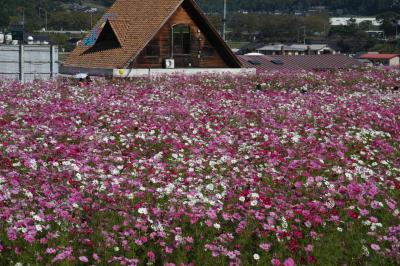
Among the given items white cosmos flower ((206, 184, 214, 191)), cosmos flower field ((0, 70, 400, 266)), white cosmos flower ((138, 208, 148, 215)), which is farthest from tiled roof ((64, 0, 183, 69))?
white cosmos flower ((138, 208, 148, 215))

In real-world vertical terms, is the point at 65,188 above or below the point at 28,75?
below

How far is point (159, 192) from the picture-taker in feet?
26.5

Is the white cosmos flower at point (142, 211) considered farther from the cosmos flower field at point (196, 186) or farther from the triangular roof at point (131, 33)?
the triangular roof at point (131, 33)

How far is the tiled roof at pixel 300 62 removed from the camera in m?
47.4

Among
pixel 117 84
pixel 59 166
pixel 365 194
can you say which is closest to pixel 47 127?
pixel 59 166

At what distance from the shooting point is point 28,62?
3008cm

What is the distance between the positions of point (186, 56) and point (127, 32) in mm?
3753

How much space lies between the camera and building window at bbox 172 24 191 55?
1356 inches

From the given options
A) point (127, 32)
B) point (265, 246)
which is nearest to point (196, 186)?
point (265, 246)

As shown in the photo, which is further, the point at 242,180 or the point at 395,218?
the point at 242,180

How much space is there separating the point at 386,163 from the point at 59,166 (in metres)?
5.49

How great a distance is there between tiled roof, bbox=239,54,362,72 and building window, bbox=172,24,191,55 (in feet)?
38.5

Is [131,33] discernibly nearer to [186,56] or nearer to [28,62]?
[186,56]

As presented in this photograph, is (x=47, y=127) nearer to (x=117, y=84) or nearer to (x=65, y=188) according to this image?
(x=65, y=188)
